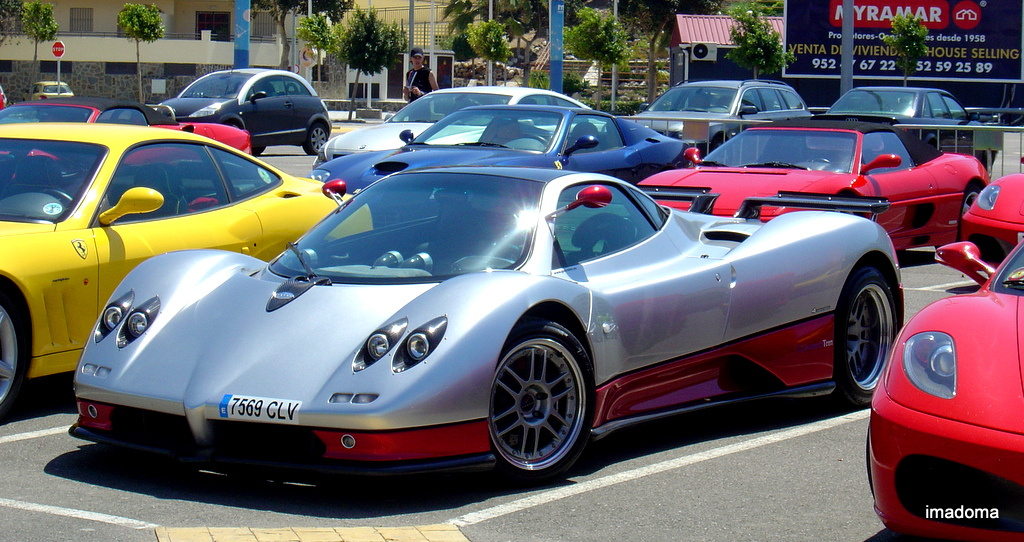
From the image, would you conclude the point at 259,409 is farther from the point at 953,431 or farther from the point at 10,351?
the point at 953,431

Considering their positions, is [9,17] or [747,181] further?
[9,17]

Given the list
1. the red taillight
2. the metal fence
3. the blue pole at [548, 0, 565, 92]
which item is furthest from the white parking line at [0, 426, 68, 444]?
the blue pole at [548, 0, 565, 92]

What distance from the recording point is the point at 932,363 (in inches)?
139

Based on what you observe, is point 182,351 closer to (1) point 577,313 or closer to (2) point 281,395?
(2) point 281,395

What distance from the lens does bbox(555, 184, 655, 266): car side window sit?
5000 mm

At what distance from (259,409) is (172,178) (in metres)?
2.67

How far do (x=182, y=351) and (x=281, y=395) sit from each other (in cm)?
57

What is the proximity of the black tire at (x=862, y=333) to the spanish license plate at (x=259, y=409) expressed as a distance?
288 centimetres

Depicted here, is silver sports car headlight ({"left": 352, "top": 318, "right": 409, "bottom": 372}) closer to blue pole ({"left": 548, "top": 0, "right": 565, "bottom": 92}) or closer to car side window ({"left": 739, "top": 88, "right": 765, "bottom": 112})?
car side window ({"left": 739, "top": 88, "right": 765, "bottom": 112})

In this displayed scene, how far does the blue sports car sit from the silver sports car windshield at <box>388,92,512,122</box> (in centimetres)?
287

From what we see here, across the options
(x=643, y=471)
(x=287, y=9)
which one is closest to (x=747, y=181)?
(x=643, y=471)

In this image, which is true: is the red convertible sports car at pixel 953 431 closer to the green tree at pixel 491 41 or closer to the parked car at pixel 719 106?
the parked car at pixel 719 106

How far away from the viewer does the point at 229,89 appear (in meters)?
20.0

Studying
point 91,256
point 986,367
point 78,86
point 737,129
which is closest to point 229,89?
point 737,129
